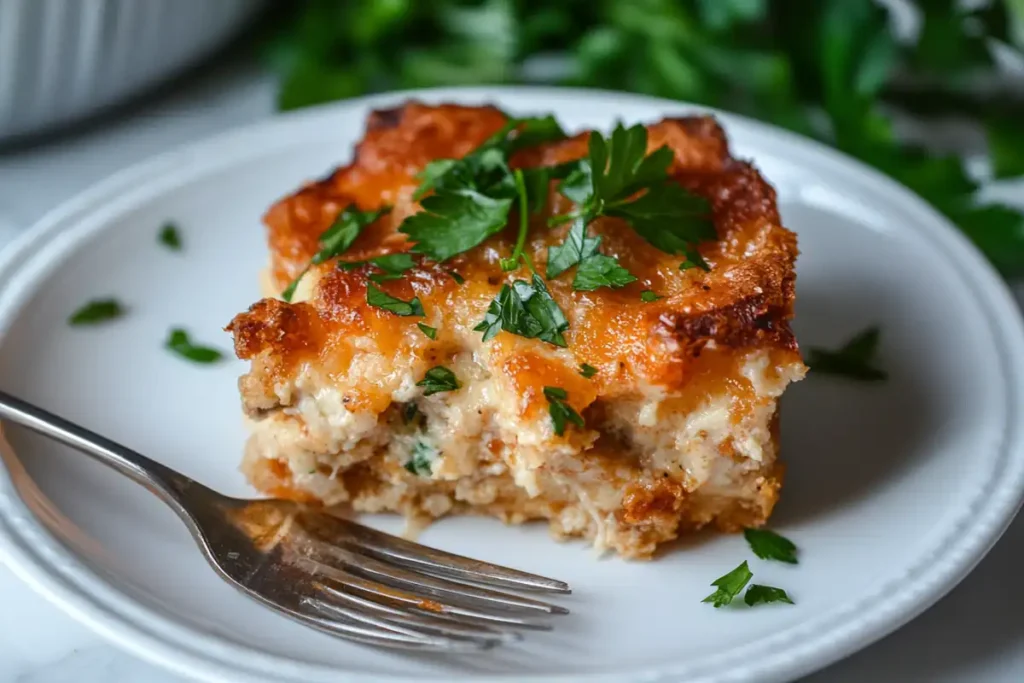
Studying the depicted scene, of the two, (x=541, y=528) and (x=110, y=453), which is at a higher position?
(x=541, y=528)

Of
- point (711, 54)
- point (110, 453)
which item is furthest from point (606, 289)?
point (711, 54)

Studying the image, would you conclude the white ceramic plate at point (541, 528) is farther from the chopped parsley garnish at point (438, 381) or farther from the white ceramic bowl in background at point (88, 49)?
the white ceramic bowl in background at point (88, 49)

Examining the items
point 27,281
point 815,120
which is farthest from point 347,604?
point 815,120

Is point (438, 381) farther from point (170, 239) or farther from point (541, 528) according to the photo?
point (170, 239)

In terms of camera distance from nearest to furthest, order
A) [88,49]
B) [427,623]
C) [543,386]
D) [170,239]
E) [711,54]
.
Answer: [427,623], [543,386], [170,239], [88,49], [711,54]

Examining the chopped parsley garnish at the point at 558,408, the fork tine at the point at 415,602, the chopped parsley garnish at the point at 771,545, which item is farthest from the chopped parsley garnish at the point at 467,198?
the chopped parsley garnish at the point at 771,545

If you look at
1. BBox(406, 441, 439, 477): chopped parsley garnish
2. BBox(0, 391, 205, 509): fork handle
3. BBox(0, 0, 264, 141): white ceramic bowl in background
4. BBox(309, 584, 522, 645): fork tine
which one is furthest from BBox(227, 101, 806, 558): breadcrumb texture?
BBox(0, 0, 264, 141): white ceramic bowl in background
